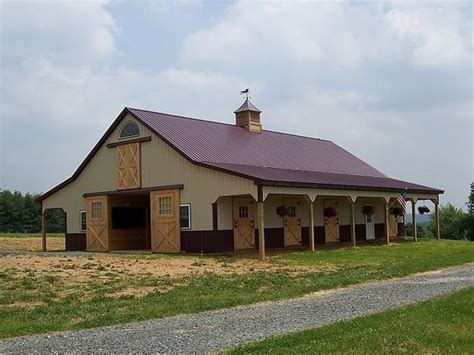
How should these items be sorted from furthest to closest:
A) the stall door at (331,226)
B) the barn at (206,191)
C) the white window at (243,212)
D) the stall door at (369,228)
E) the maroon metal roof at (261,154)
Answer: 1. the stall door at (369,228)
2. the stall door at (331,226)
3. the white window at (243,212)
4. the maroon metal roof at (261,154)
5. the barn at (206,191)

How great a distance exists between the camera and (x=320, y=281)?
15.0 metres

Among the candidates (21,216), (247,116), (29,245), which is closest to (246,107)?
(247,116)

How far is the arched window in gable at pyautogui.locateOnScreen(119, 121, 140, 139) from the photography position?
26.9 m

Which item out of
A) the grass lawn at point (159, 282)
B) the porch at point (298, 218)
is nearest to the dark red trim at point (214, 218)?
the porch at point (298, 218)

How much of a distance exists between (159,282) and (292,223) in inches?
543

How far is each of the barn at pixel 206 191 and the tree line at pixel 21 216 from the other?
42511 millimetres

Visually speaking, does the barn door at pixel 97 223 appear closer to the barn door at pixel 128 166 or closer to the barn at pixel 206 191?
the barn at pixel 206 191

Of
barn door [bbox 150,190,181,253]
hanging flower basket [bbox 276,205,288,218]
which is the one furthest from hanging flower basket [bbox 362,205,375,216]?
barn door [bbox 150,190,181,253]

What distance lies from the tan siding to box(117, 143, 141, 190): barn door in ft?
1.10

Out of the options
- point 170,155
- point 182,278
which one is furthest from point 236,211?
point 182,278

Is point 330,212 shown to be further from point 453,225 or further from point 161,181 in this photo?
point 453,225

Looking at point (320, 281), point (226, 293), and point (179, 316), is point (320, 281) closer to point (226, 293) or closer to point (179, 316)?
point (226, 293)

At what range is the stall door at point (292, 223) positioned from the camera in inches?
1093

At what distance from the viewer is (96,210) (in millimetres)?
28594
